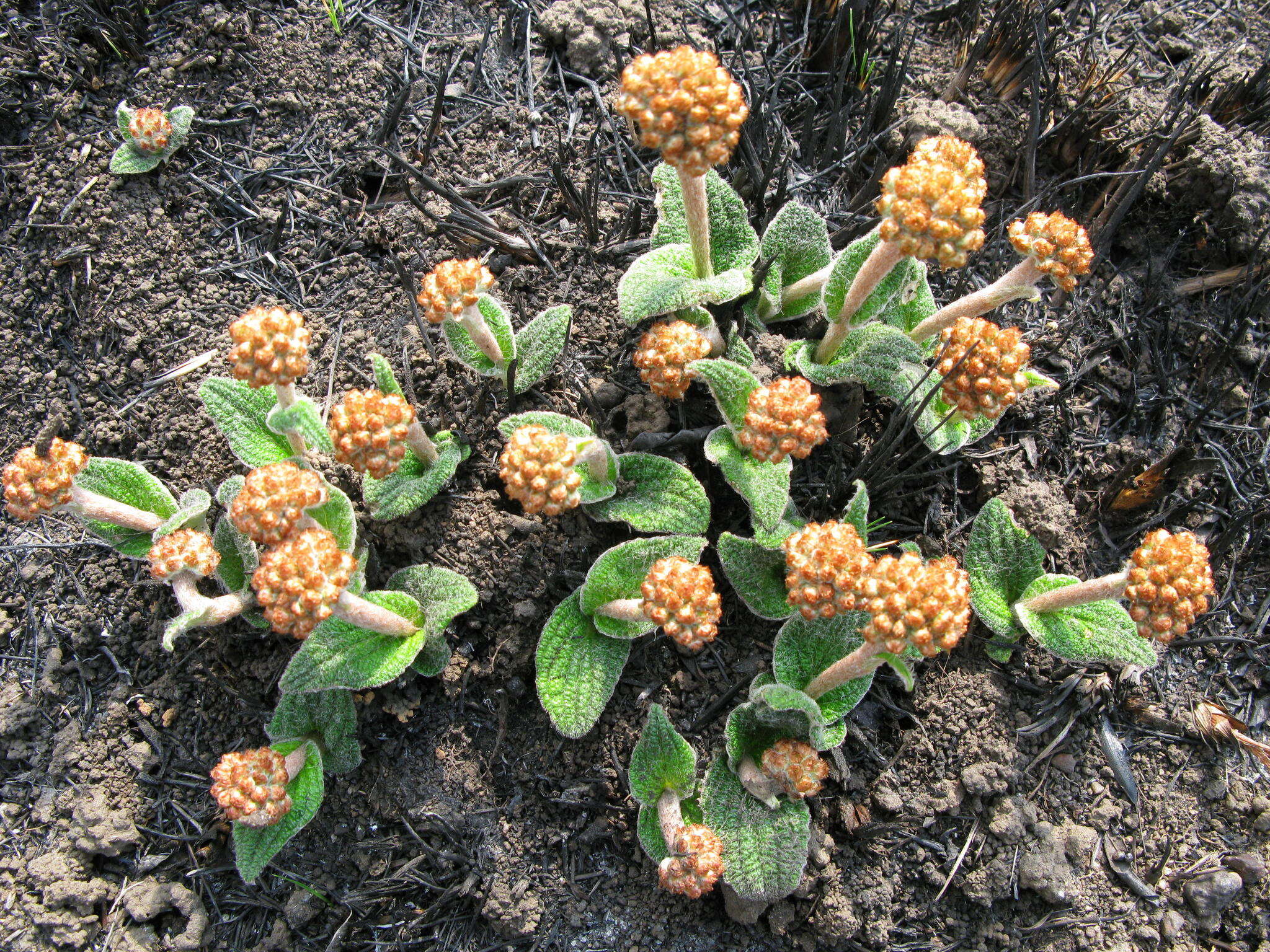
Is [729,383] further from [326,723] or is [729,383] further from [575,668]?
[326,723]

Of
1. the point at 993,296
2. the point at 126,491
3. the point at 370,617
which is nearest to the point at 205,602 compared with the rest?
the point at 370,617

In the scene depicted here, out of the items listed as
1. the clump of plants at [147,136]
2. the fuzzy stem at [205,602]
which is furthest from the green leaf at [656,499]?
the clump of plants at [147,136]

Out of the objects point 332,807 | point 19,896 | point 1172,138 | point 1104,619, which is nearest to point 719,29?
point 1172,138

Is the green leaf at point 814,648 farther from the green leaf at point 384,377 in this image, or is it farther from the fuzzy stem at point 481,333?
the green leaf at point 384,377

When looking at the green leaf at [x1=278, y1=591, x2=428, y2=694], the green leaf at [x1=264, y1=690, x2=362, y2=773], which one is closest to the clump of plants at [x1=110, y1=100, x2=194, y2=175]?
the green leaf at [x1=278, y1=591, x2=428, y2=694]

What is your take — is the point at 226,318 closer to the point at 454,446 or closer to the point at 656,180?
the point at 454,446

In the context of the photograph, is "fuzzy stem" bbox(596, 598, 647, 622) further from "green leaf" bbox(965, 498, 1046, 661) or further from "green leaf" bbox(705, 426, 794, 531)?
"green leaf" bbox(965, 498, 1046, 661)
